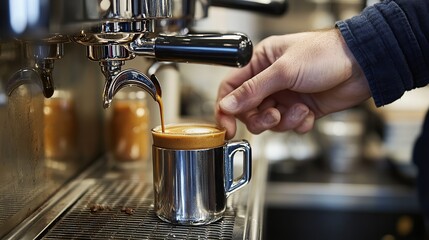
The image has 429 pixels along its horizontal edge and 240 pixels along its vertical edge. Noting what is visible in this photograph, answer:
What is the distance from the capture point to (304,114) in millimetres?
950

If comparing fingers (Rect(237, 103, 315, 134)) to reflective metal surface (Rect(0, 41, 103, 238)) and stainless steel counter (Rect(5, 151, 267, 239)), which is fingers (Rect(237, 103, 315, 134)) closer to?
stainless steel counter (Rect(5, 151, 267, 239))

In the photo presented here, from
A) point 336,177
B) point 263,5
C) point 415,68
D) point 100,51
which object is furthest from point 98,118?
point 336,177

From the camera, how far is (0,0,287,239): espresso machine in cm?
61

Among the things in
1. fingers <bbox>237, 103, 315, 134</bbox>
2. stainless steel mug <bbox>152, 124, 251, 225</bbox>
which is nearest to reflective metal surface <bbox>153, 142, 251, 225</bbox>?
stainless steel mug <bbox>152, 124, 251, 225</bbox>

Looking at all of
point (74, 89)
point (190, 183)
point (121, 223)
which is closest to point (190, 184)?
point (190, 183)

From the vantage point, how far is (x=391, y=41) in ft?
2.64

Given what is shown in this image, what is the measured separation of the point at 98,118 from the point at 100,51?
1.78ft

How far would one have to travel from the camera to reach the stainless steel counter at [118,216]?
758 mm

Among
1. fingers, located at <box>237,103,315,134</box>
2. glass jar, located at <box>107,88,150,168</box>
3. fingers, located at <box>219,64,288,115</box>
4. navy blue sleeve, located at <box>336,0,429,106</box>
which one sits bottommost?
glass jar, located at <box>107,88,150,168</box>

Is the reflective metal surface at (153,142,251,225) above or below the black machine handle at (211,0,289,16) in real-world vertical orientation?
below

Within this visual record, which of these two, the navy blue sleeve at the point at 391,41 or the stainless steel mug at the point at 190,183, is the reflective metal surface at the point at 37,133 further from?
the navy blue sleeve at the point at 391,41

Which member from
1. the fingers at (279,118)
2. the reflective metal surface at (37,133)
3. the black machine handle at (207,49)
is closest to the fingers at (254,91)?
the fingers at (279,118)

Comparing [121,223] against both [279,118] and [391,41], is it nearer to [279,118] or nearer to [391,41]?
[279,118]

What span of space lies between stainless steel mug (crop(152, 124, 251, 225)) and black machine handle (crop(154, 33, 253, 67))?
0.45ft
